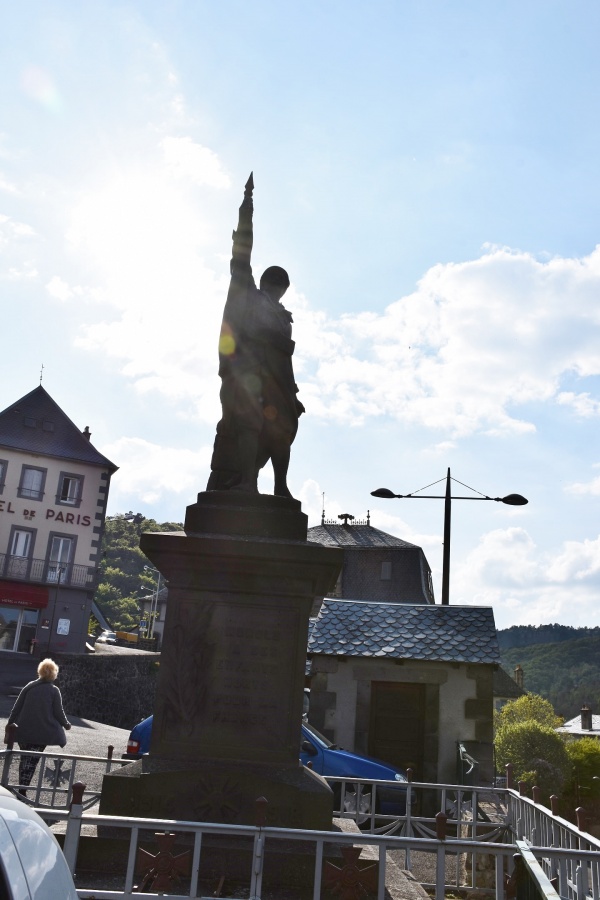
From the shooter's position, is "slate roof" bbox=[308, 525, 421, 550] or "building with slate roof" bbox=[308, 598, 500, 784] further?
"slate roof" bbox=[308, 525, 421, 550]

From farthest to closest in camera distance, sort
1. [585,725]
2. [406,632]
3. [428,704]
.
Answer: [585,725] → [406,632] → [428,704]

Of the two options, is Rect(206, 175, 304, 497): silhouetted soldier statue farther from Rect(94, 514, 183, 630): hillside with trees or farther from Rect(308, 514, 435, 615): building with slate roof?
Rect(94, 514, 183, 630): hillside with trees

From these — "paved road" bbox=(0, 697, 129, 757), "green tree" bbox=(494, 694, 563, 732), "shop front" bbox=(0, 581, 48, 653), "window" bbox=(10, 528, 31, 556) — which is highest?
"window" bbox=(10, 528, 31, 556)

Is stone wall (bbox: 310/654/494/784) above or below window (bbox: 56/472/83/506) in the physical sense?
below

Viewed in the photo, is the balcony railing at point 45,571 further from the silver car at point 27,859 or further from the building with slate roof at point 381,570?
the silver car at point 27,859

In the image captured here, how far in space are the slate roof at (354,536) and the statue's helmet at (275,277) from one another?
1567 inches

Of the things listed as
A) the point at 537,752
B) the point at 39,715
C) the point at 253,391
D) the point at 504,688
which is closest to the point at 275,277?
the point at 253,391

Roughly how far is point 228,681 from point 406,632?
367 inches

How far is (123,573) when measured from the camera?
132250 mm

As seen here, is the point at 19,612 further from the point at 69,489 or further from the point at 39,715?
the point at 39,715

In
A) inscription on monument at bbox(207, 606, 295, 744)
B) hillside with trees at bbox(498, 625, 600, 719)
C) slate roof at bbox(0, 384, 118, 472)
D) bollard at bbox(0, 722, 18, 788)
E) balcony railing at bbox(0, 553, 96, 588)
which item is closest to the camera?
inscription on monument at bbox(207, 606, 295, 744)

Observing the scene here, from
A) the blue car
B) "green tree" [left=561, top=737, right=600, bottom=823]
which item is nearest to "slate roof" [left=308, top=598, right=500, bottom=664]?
"green tree" [left=561, top=737, right=600, bottom=823]

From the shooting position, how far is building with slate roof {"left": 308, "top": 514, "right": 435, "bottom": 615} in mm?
46594

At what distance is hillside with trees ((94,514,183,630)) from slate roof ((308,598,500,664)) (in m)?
90.0
